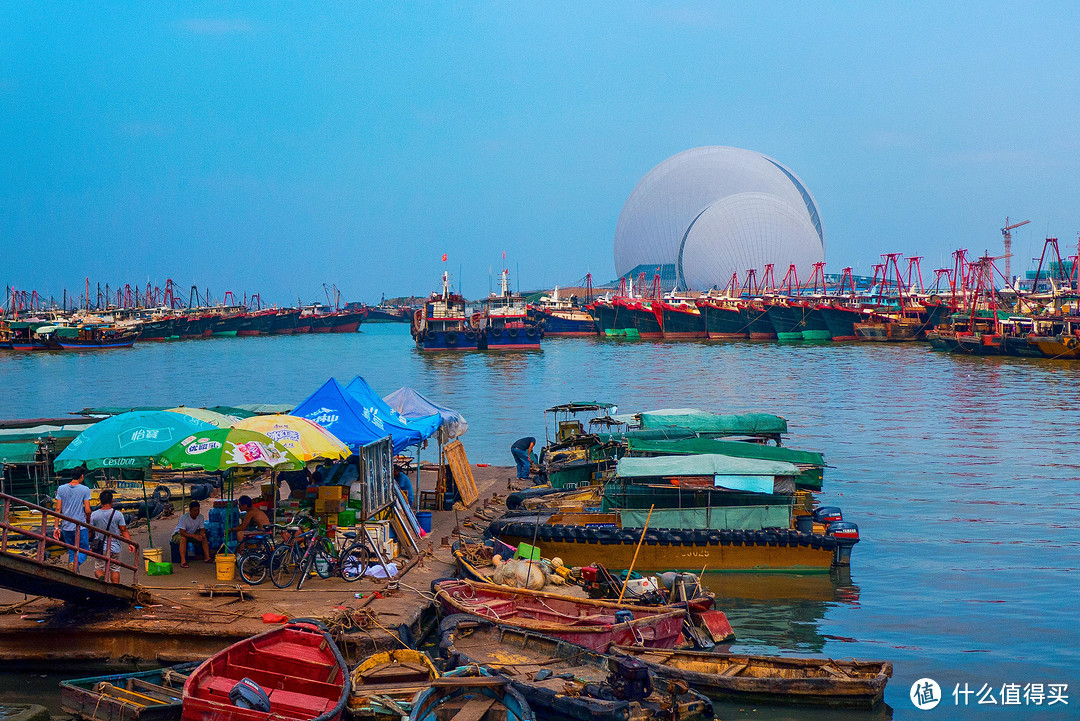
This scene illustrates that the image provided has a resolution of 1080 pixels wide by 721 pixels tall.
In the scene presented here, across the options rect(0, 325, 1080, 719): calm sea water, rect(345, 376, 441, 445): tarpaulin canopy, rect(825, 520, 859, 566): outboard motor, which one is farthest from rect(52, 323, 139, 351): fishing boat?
rect(825, 520, 859, 566): outboard motor

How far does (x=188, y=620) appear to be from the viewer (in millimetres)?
9703

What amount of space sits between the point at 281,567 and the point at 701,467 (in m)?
6.52

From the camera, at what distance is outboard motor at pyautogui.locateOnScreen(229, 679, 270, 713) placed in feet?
25.7

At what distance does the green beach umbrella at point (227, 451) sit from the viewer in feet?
34.7

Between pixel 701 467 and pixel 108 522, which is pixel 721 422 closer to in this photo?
pixel 701 467

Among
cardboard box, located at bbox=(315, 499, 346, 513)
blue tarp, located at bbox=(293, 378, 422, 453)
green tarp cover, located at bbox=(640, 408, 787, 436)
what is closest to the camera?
cardboard box, located at bbox=(315, 499, 346, 513)

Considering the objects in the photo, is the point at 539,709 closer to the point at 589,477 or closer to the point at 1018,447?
the point at 589,477

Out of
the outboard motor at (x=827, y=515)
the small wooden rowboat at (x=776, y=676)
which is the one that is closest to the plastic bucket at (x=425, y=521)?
the small wooden rowboat at (x=776, y=676)

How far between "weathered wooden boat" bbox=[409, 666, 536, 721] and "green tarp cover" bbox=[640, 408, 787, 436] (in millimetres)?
12614

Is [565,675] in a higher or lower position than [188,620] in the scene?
lower

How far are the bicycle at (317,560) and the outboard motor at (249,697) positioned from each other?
9.17 ft

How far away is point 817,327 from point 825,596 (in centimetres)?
7623

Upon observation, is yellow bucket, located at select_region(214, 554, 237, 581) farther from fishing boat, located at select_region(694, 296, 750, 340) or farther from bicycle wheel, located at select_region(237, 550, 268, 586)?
fishing boat, located at select_region(694, 296, 750, 340)

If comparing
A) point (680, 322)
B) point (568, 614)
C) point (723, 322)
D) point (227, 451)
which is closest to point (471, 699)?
point (568, 614)
